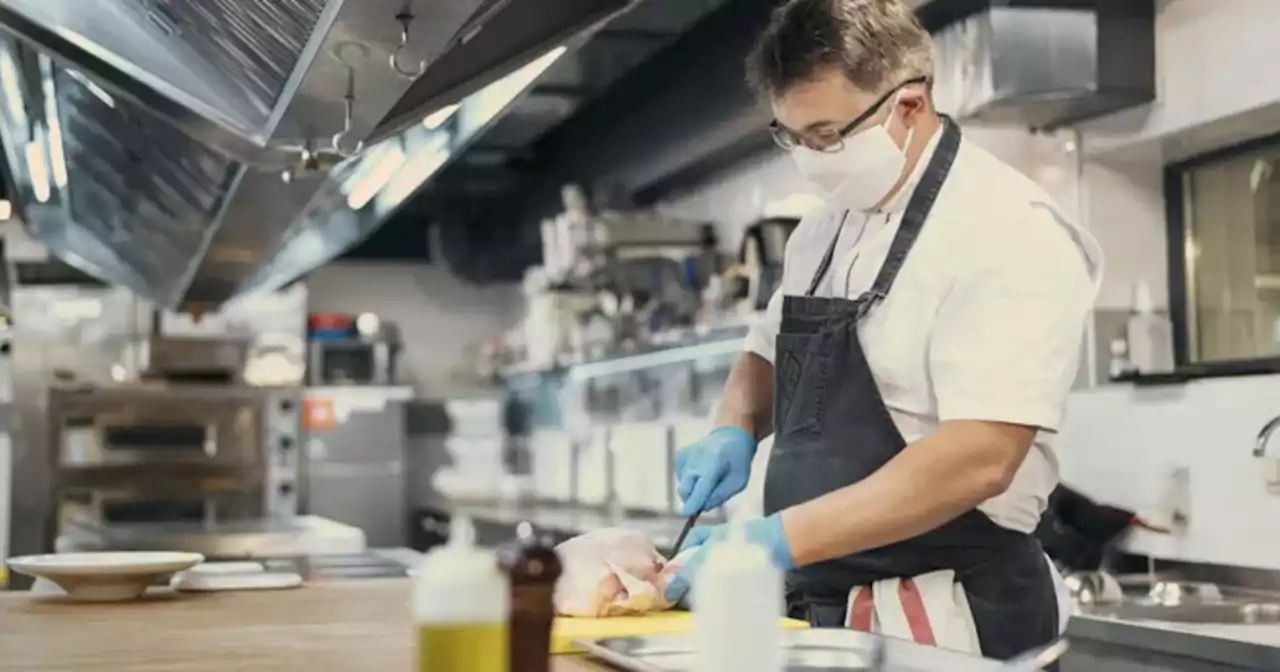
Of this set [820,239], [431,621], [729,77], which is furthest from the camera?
[729,77]

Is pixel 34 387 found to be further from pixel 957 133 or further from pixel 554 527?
pixel 957 133

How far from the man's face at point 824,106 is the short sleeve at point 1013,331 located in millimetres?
259

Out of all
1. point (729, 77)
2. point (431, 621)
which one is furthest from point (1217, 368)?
point (431, 621)

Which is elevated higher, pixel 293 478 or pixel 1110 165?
pixel 1110 165

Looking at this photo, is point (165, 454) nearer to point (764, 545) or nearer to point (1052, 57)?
point (1052, 57)

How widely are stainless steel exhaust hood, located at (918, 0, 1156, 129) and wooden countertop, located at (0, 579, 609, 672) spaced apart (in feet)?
5.26

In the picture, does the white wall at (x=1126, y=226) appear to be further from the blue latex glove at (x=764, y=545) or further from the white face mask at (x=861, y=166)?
the blue latex glove at (x=764, y=545)

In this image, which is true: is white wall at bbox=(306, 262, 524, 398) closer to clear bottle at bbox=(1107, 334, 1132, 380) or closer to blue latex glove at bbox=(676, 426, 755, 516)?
clear bottle at bbox=(1107, 334, 1132, 380)

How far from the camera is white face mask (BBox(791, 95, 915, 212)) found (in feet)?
6.79

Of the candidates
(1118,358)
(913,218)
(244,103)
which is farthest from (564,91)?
(913,218)

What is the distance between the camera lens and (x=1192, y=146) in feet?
10.8

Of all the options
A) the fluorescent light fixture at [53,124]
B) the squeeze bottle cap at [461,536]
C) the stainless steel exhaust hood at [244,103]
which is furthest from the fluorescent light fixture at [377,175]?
the squeeze bottle cap at [461,536]

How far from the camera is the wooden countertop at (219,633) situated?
1.59m

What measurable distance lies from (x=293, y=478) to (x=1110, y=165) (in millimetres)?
4498
